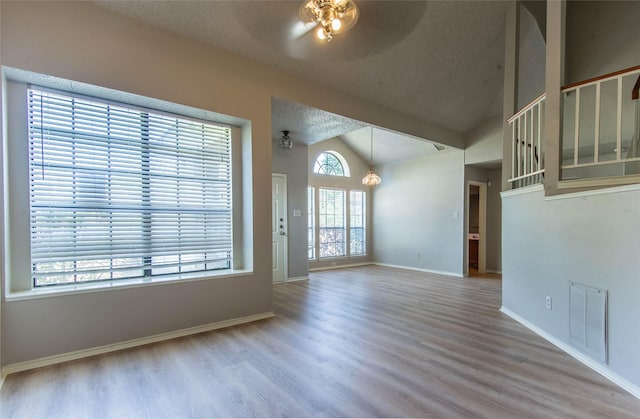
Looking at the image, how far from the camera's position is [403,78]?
4461 mm

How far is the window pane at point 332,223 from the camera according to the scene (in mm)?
7225

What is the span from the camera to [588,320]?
2.50 m

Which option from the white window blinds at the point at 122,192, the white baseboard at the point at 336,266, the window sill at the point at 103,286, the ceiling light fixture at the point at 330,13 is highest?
the ceiling light fixture at the point at 330,13

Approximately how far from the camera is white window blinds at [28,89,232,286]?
2.63 m

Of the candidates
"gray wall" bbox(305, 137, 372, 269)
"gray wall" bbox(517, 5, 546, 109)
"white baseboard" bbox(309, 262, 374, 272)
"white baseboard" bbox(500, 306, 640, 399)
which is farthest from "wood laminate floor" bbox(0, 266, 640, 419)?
"gray wall" bbox(305, 137, 372, 269)

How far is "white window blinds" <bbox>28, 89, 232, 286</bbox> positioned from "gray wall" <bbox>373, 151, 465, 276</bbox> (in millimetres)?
4862

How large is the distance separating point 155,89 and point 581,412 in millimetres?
4088

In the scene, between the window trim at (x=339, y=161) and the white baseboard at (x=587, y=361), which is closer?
the white baseboard at (x=587, y=361)

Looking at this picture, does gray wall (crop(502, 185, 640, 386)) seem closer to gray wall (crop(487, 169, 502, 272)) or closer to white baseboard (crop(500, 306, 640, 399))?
white baseboard (crop(500, 306, 640, 399))

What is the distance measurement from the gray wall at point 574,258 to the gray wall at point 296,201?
11.3 feet

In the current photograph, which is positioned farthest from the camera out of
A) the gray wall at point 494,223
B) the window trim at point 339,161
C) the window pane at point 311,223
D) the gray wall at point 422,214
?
the window trim at point 339,161

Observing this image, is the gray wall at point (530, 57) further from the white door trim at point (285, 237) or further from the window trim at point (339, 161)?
the white door trim at point (285, 237)

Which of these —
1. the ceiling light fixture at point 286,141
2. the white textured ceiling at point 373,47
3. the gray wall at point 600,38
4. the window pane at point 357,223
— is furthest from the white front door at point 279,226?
the gray wall at point 600,38

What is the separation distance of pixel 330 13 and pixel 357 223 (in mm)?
5962
